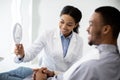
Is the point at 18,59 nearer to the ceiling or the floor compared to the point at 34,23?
nearer to the floor

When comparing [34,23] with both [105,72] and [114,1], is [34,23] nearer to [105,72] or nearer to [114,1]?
[114,1]

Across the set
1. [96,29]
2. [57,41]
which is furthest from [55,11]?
[96,29]

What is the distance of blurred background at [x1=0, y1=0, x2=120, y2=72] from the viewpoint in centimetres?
246

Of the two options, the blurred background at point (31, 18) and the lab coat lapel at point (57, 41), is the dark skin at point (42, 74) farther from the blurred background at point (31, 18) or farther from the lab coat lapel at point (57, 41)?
the blurred background at point (31, 18)

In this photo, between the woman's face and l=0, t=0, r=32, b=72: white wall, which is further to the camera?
l=0, t=0, r=32, b=72: white wall

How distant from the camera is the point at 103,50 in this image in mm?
1177

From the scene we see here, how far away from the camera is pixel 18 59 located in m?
1.69

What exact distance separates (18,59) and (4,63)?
2.95 ft

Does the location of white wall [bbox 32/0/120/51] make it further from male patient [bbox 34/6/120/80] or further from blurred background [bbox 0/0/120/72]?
male patient [bbox 34/6/120/80]

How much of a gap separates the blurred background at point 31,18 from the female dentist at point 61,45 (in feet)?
2.00

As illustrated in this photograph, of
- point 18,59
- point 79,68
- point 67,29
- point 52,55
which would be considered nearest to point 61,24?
point 67,29

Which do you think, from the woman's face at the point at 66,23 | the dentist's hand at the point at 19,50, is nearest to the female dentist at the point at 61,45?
the woman's face at the point at 66,23

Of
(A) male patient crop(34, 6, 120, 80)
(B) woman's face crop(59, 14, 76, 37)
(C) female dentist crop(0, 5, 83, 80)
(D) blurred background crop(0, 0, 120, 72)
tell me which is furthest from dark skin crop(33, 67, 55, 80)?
(D) blurred background crop(0, 0, 120, 72)

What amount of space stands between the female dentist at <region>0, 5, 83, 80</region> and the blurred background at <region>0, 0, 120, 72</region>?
61cm
